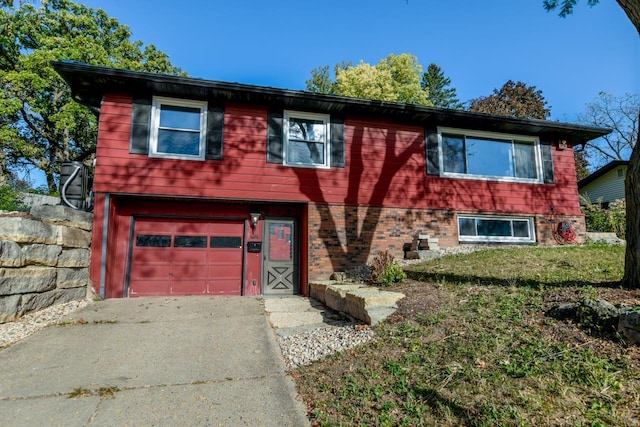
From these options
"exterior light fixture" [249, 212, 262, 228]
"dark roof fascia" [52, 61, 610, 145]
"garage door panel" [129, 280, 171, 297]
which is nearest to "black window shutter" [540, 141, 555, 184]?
"dark roof fascia" [52, 61, 610, 145]

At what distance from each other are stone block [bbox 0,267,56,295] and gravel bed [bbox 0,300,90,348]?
0.40 meters

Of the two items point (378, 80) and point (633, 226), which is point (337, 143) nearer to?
point (633, 226)

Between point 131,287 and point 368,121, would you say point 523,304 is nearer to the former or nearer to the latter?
point 368,121

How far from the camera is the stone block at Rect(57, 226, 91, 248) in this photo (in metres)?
6.41

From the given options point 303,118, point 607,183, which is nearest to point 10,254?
point 303,118

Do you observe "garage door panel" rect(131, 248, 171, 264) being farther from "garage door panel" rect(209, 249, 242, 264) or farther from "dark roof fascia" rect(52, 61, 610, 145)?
"dark roof fascia" rect(52, 61, 610, 145)

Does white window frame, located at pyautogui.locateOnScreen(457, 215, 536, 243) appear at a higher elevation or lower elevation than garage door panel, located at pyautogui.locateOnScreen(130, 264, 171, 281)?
higher

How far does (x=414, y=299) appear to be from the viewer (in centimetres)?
492

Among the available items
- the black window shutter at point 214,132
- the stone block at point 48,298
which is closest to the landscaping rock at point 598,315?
the black window shutter at point 214,132

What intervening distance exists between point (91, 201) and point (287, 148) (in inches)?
187

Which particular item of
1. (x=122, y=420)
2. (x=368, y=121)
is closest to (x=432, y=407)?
(x=122, y=420)

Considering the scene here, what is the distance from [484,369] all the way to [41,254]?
701 cm

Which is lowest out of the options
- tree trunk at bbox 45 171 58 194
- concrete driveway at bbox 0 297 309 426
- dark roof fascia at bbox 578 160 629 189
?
concrete driveway at bbox 0 297 309 426

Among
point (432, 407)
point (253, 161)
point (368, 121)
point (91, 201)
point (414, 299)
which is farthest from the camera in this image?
point (368, 121)
